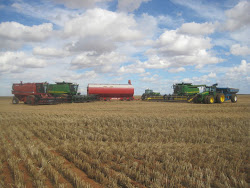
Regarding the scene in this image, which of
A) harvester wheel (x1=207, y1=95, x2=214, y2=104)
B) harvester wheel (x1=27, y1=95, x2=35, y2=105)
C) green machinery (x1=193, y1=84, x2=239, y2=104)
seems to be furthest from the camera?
harvester wheel (x1=27, y1=95, x2=35, y2=105)

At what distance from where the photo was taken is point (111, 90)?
35.9m

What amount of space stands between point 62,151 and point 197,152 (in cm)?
468

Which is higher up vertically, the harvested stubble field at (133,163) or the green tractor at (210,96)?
the green tractor at (210,96)

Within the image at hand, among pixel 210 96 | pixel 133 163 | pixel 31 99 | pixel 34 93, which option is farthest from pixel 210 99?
pixel 31 99

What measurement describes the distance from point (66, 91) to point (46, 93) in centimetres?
303

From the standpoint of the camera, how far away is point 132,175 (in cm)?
502

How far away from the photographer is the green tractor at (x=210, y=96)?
26.5m

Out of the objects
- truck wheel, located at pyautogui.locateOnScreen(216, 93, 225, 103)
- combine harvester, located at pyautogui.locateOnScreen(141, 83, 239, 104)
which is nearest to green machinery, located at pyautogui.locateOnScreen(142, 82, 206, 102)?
combine harvester, located at pyautogui.locateOnScreen(141, 83, 239, 104)

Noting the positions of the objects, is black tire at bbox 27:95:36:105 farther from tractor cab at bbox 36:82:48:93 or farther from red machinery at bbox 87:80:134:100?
red machinery at bbox 87:80:134:100

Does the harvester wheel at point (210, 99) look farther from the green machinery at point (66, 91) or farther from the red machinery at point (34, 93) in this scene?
the red machinery at point (34, 93)

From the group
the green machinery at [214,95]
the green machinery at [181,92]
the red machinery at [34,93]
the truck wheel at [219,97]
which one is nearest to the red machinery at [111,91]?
the green machinery at [181,92]

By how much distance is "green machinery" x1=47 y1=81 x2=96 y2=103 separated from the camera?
101 ft

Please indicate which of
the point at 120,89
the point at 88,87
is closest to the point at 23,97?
the point at 88,87

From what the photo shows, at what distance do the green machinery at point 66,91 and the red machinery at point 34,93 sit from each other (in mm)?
1087
